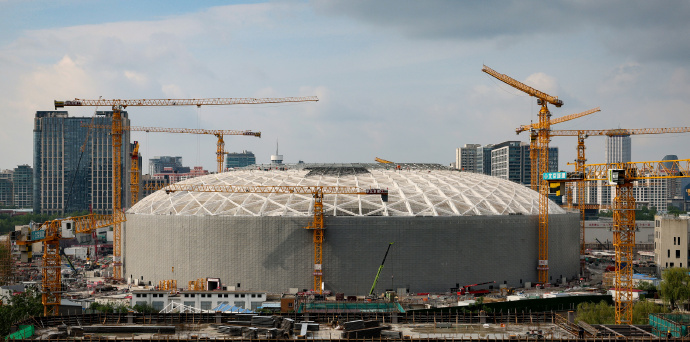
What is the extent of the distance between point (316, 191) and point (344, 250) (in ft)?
23.3

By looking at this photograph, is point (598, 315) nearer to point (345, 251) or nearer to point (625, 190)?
point (625, 190)

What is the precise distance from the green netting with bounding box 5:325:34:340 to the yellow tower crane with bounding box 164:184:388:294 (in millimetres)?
41302

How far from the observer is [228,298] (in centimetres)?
7106

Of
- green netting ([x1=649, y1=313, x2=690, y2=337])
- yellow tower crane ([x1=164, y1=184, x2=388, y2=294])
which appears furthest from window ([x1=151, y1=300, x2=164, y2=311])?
green netting ([x1=649, y1=313, x2=690, y2=337])

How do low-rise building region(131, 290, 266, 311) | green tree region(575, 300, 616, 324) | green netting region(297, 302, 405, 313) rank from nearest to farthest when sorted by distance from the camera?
1. green netting region(297, 302, 405, 313)
2. green tree region(575, 300, 616, 324)
3. low-rise building region(131, 290, 266, 311)

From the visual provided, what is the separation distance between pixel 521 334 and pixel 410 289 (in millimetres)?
40273

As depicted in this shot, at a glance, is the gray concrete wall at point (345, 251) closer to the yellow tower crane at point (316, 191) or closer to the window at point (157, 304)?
the yellow tower crane at point (316, 191)

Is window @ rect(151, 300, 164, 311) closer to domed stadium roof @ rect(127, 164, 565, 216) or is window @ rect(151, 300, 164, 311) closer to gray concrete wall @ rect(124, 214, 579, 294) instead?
gray concrete wall @ rect(124, 214, 579, 294)

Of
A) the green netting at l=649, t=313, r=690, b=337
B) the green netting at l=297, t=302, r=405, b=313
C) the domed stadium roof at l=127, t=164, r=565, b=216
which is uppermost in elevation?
the domed stadium roof at l=127, t=164, r=565, b=216

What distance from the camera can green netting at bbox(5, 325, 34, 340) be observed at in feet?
119

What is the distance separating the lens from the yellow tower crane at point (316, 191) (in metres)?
77.6

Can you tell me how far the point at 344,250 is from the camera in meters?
78.5

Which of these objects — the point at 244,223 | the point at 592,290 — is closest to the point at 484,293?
the point at 592,290

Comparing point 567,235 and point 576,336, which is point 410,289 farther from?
point 576,336
